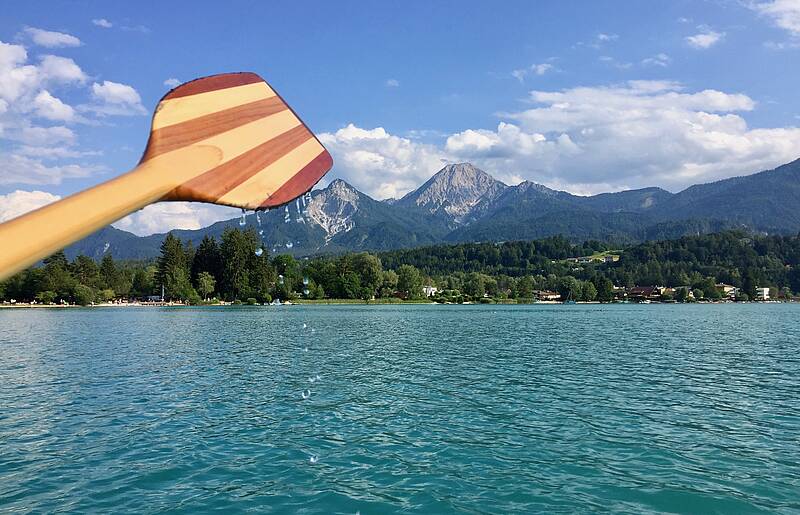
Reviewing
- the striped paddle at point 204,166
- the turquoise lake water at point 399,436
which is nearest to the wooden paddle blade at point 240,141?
the striped paddle at point 204,166

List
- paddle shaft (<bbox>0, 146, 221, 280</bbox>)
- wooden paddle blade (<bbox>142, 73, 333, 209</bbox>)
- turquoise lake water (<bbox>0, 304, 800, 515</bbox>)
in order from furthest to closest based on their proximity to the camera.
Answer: turquoise lake water (<bbox>0, 304, 800, 515</bbox>)
wooden paddle blade (<bbox>142, 73, 333, 209</bbox>)
paddle shaft (<bbox>0, 146, 221, 280</bbox>)

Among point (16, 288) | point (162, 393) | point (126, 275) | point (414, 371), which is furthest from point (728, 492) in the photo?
point (126, 275)

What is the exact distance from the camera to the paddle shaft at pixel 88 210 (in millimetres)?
1449

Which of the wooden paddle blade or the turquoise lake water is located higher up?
the wooden paddle blade

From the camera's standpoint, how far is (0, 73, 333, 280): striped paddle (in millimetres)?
1530

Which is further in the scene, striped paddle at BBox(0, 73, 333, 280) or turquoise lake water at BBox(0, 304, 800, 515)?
turquoise lake water at BBox(0, 304, 800, 515)

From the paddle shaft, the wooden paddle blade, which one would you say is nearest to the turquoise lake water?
the wooden paddle blade

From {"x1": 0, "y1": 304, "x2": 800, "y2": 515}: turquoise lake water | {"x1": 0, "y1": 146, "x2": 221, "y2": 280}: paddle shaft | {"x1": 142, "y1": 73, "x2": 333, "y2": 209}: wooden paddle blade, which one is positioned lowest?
A: {"x1": 0, "y1": 304, "x2": 800, "y2": 515}: turquoise lake water

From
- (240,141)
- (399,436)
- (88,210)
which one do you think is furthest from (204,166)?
(399,436)

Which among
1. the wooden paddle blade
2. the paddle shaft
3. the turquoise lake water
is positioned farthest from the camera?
the turquoise lake water

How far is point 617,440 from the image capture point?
14.8 metres

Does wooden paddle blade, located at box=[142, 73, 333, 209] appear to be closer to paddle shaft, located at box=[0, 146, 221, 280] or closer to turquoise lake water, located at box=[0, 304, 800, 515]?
paddle shaft, located at box=[0, 146, 221, 280]

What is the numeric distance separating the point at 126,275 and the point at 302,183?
642 feet

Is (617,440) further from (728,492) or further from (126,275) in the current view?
(126,275)
